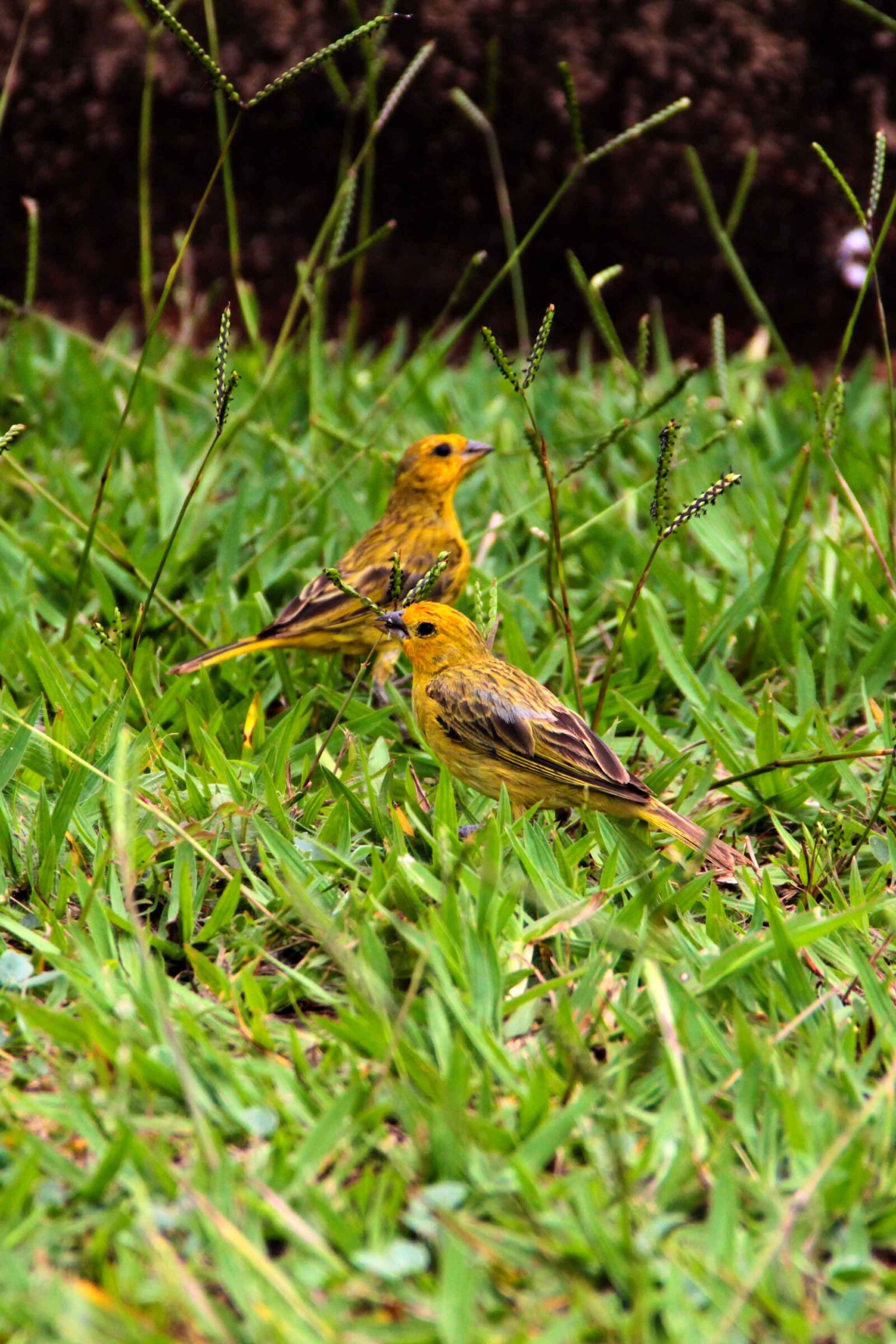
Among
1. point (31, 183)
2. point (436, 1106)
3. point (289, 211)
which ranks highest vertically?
point (31, 183)

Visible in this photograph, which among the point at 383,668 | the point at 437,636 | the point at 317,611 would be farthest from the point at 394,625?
Result: the point at 383,668

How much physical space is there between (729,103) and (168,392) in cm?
301

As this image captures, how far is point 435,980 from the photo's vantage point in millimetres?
2436

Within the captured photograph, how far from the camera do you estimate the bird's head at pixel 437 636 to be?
3482 millimetres

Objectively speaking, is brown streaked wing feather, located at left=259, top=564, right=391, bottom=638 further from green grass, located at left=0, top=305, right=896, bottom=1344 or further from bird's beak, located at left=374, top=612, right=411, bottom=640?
bird's beak, located at left=374, top=612, right=411, bottom=640

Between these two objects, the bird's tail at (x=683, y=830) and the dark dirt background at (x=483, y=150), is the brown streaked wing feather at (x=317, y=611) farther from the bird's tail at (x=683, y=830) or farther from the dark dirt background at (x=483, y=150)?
the dark dirt background at (x=483, y=150)

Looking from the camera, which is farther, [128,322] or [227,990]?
[128,322]

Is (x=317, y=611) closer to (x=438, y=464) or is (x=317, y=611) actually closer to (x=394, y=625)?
(x=394, y=625)

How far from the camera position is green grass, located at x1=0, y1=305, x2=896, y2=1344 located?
1911 millimetres

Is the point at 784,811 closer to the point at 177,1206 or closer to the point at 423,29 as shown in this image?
the point at 177,1206

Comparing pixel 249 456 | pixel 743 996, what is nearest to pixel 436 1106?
pixel 743 996

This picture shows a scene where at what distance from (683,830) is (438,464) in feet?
6.29

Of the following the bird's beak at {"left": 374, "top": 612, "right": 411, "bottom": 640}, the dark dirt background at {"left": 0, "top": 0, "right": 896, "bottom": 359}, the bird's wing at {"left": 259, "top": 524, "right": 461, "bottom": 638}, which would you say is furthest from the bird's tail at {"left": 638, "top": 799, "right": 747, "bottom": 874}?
the dark dirt background at {"left": 0, "top": 0, "right": 896, "bottom": 359}

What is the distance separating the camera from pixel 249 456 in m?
5.29
